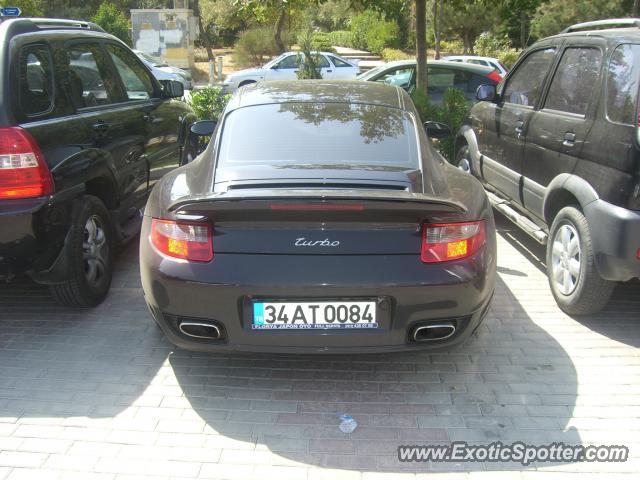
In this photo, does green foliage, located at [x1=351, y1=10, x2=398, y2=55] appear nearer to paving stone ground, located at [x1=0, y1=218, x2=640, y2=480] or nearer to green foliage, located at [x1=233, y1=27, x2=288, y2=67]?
green foliage, located at [x1=233, y1=27, x2=288, y2=67]

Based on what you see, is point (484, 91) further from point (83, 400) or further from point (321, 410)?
point (83, 400)

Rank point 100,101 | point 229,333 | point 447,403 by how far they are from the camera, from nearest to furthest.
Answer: point 229,333 → point 447,403 → point 100,101

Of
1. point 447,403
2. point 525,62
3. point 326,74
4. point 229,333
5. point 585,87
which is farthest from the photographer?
point 326,74

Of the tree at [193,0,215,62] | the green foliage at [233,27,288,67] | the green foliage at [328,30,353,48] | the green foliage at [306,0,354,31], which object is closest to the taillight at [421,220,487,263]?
the green foliage at [233,27,288,67]

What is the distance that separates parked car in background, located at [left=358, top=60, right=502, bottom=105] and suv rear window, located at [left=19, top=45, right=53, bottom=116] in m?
8.18

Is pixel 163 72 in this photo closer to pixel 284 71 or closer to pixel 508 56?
pixel 284 71

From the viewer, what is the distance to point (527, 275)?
522cm

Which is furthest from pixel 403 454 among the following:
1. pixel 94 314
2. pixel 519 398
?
pixel 94 314

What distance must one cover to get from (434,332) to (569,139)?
2.13m

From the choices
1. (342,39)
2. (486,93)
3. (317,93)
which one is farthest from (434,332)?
(342,39)

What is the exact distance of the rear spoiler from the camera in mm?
2949

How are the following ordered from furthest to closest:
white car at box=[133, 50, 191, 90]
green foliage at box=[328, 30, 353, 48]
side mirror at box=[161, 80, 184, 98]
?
green foliage at box=[328, 30, 353, 48] → white car at box=[133, 50, 191, 90] → side mirror at box=[161, 80, 184, 98]

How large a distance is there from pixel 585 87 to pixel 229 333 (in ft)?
10.3

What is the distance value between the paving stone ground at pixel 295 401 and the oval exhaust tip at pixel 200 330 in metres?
0.40
